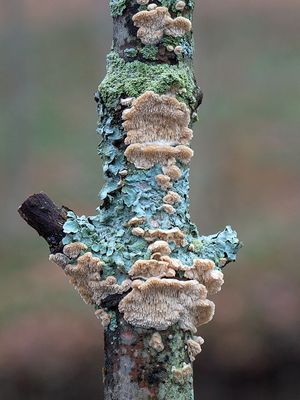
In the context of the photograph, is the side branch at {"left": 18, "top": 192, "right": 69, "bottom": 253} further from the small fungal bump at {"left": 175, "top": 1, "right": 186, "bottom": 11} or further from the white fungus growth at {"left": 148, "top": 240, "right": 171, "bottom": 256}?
the small fungal bump at {"left": 175, "top": 1, "right": 186, "bottom": 11}

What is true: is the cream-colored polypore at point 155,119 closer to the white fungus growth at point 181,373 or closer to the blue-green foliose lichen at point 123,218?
the blue-green foliose lichen at point 123,218

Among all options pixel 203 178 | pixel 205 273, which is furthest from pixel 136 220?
pixel 203 178

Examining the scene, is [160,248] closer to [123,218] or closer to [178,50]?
[123,218]

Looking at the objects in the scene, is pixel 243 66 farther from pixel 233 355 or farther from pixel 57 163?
pixel 233 355

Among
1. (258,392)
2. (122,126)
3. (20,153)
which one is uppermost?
(20,153)

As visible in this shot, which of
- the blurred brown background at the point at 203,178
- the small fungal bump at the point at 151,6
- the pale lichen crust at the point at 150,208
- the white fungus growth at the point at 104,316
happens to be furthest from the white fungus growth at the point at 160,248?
the blurred brown background at the point at 203,178

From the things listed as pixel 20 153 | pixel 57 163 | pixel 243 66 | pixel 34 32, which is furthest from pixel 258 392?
pixel 34 32

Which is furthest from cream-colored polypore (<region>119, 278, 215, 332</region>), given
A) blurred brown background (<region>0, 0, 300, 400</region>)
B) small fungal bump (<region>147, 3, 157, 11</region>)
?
blurred brown background (<region>0, 0, 300, 400</region>)
